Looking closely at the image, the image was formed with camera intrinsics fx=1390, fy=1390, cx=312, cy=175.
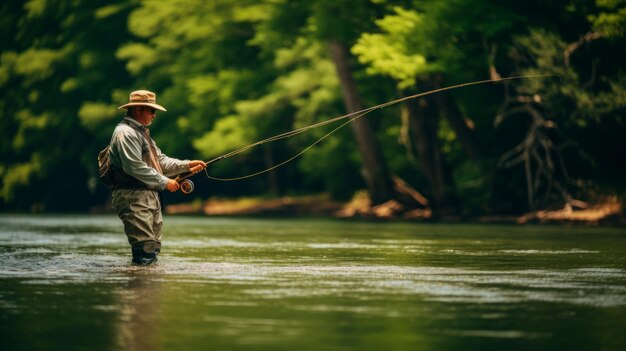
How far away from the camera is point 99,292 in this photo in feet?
31.5

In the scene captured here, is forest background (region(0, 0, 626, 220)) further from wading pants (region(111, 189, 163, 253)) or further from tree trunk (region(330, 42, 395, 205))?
wading pants (region(111, 189, 163, 253))

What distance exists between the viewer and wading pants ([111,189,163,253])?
12.4 m

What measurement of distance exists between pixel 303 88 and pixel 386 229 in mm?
15502

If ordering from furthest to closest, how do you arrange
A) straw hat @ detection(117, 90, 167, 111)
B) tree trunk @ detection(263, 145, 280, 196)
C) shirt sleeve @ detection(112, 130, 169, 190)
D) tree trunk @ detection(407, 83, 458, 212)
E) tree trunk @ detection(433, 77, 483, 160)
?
tree trunk @ detection(263, 145, 280, 196), tree trunk @ detection(407, 83, 458, 212), tree trunk @ detection(433, 77, 483, 160), straw hat @ detection(117, 90, 167, 111), shirt sleeve @ detection(112, 130, 169, 190)

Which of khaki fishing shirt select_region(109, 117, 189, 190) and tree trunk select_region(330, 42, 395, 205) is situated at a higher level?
tree trunk select_region(330, 42, 395, 205)

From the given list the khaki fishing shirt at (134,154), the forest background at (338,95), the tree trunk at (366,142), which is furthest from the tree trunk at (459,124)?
the khaki fishing shirt at (134,154)

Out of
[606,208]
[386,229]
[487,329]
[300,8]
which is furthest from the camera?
[300,8]

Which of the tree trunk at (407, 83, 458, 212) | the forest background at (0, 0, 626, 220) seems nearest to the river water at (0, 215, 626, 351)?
the forest background at (0, 0, 626, 220)

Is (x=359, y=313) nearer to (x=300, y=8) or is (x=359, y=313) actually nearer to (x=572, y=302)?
(x=572, y=302)

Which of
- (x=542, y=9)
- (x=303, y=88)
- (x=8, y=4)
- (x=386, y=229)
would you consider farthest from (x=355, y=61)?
(x=8, y=4)

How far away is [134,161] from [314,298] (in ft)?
11.6

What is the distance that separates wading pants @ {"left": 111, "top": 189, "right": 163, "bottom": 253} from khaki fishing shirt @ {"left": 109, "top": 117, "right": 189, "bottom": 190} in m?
0.15

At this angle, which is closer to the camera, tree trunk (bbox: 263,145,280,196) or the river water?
the river water

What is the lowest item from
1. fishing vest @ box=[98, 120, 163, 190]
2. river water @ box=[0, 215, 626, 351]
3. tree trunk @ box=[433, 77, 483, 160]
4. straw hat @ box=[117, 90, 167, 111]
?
river water @ box=[0, 215, 626, 351]
